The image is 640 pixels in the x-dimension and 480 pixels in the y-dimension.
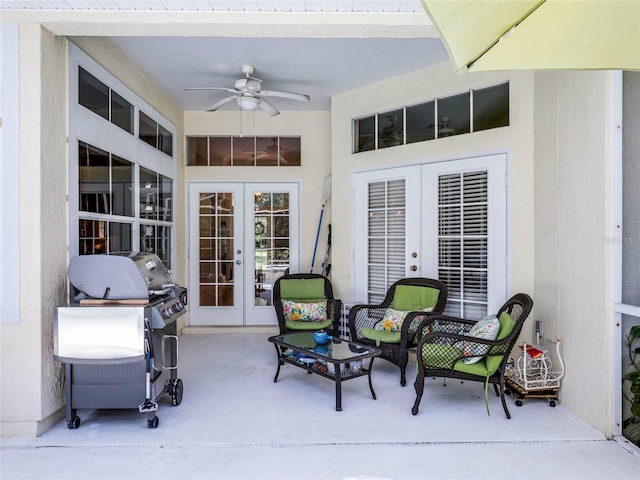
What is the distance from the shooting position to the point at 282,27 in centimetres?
303

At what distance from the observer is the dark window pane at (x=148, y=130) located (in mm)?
4795

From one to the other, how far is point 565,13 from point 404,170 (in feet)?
12.3

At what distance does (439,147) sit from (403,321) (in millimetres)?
1944

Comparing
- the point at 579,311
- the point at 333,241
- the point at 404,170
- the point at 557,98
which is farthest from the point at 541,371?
the point at 333,241

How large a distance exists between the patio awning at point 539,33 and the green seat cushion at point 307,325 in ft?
12.3

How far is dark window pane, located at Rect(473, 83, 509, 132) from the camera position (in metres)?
4.28

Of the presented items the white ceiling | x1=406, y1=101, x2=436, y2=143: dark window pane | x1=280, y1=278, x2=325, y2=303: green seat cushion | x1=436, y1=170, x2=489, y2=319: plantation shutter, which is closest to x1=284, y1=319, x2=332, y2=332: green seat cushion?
x1=280, y1=278, x2=325, y2=303: green seat cushion

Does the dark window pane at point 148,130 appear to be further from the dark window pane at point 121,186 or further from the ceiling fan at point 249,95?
the ceiling fan at point 249,95

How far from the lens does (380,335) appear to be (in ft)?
13.6

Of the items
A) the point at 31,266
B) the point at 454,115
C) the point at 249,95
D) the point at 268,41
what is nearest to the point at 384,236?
the point at 454,115

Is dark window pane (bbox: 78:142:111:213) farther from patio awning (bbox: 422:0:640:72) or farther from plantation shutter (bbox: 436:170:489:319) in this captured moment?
plantation shutter (bbox: 436:170:489:319)

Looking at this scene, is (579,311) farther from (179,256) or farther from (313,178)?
(179,256)

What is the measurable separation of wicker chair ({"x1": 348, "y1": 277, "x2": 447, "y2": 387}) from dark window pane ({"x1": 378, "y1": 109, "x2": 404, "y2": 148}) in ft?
5.46

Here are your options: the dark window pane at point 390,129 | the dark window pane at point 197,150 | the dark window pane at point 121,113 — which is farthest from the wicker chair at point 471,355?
the dark window pane at point 197,150
